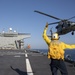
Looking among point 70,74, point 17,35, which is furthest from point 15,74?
point 17,35

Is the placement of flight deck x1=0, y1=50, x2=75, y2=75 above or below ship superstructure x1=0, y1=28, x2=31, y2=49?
below

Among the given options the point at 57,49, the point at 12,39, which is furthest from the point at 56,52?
the point at 12,39

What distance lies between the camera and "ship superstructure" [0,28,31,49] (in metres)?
95.5

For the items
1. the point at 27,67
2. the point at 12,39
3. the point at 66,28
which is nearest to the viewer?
the point at 27,67

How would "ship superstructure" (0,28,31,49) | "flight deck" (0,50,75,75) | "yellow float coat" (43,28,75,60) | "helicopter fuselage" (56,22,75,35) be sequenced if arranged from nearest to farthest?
"yellow float coat" (43,28,75,60) → "flight deck" (0,50,75,75) → "helicopter fuselage" (56,22,75,35) → "ship superstructure" (0,28,31,49)

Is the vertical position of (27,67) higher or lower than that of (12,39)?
lower

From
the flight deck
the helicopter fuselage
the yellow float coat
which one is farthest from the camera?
the helicopter fuselage

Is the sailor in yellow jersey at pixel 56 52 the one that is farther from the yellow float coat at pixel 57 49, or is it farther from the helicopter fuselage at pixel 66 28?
the helicopter fuselage at pixel 66 28

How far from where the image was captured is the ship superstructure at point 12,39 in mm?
95500

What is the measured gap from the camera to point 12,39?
96062mm

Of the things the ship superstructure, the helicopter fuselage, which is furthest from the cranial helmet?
the ship superstructure

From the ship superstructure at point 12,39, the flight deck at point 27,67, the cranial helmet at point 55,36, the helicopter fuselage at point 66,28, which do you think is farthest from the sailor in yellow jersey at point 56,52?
the ship superstructure at point 12,39

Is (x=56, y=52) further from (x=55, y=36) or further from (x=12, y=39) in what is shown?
(x=12, y=39)

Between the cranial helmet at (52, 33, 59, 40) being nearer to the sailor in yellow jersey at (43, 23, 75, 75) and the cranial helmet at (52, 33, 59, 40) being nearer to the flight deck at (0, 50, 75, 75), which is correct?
the sailor in yellow jersey at (43, 23, 75, 75)
